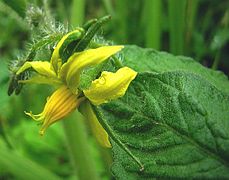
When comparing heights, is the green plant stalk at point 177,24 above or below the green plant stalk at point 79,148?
above

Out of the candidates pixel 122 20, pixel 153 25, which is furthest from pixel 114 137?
pixel 122 20

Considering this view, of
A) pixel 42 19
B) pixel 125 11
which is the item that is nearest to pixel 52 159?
pixel 125 11

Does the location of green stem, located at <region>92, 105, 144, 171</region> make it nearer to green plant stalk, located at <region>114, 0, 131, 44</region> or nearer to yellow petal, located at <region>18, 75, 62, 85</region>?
yellow petal, located at <region>18, 75, 62, 85</region>

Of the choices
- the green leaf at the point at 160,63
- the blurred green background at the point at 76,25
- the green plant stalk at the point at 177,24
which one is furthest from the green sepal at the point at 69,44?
the green plant stalk at the point at 177,24

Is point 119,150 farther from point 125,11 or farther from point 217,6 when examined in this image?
point 217,6

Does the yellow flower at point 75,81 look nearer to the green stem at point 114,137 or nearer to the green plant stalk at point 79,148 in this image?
the green stem at point 114,137

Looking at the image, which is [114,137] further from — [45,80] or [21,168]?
[21,168]
